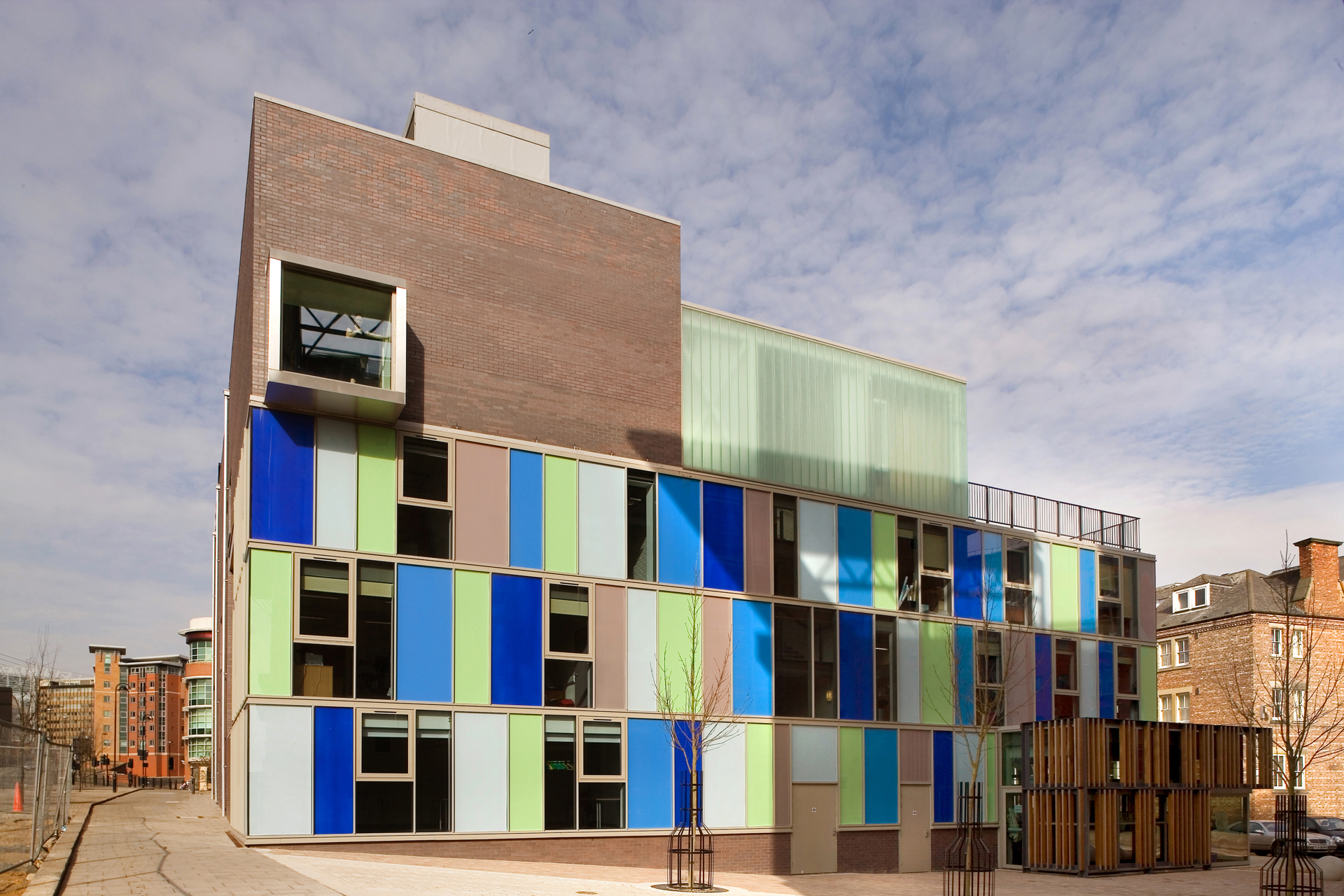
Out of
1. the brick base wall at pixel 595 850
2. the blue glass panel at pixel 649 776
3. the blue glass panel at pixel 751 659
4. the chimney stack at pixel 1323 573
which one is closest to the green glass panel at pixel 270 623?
the brick base wall at pixel 595 850

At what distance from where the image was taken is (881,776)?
91.2 feet

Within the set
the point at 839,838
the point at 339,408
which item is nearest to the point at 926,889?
the point at 839,838

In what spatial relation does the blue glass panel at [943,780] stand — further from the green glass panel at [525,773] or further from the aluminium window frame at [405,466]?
the aluminium window frame at [405,466]

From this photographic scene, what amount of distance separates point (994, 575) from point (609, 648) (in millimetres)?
12804

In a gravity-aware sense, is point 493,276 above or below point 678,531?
above

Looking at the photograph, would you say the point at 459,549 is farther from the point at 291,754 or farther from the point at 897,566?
the point at 897,566

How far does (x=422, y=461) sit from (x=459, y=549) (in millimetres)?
1911

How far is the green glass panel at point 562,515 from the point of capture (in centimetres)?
2325

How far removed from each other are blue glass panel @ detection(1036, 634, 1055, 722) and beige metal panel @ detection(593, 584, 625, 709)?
13.9m

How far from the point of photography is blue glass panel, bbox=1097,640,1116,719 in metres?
32.9

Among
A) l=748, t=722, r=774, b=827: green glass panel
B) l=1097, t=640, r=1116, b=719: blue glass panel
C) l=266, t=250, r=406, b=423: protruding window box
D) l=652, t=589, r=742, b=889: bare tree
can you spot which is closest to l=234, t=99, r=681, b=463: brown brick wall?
l=266, t=250, r=406, b=423: protruding window box

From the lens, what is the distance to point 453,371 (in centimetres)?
2266

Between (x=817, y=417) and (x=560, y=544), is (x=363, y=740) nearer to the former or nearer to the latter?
(x=560, y=544)

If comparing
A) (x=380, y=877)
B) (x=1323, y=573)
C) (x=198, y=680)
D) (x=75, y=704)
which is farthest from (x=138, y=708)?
(x=380, y=877)
